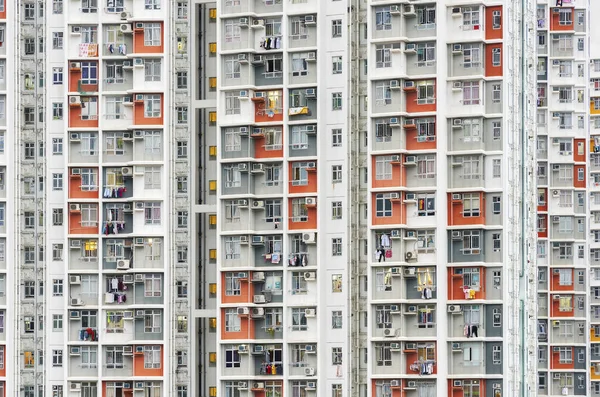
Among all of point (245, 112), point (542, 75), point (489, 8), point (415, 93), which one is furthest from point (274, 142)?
point (542, 75)

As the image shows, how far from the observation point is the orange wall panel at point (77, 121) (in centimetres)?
5541

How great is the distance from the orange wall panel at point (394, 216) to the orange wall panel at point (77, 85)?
1006 centimetres

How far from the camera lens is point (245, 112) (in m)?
54.6

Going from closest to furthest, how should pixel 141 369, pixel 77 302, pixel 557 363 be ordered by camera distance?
pixel 141 369 → pixel 77 302 → pixel 557 363

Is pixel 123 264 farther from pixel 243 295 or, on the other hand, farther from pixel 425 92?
pixel 425 92

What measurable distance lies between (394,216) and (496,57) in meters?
6.12

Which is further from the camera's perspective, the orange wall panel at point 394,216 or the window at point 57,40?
the window at point 57,40

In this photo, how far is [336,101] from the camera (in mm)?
54156

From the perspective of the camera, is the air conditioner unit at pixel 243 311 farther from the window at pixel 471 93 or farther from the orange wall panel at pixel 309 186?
the window at pixel 471 93

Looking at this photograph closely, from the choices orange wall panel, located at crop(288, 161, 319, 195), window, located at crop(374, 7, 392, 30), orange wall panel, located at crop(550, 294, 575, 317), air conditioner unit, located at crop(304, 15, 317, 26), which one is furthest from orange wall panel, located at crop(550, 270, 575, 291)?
air conditioner unit, located at crop(304, 15, 317, 26)

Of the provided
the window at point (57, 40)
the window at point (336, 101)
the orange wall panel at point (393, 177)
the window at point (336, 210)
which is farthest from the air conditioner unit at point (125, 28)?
the orange wall panel at point (393, 177)

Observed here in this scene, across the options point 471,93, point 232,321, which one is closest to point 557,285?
point 471,93

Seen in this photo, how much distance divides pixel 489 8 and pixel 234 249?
11410 mm

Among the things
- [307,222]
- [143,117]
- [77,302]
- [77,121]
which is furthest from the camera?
[77,121]
